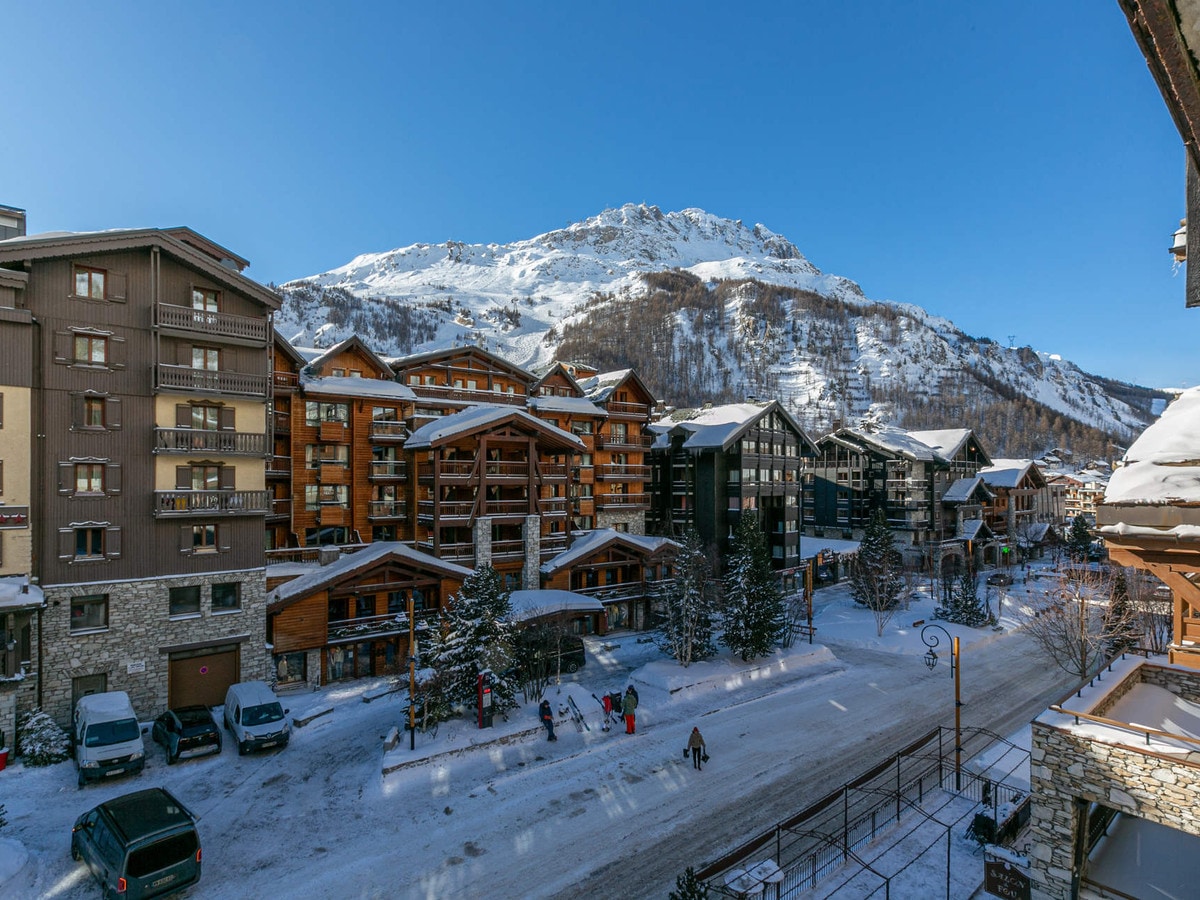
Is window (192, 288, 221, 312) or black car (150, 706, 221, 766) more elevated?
window (192, 288, 221, 312)

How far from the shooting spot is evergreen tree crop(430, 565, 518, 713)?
849 inches

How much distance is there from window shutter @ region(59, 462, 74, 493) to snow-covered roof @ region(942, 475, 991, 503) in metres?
64.2

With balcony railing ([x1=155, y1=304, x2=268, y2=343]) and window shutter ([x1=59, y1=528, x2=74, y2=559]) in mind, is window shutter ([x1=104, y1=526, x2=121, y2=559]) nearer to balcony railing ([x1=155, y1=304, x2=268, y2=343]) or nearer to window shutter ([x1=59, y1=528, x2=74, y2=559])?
window shutter ([x1=59, y1=528, x2=74, y2=559])

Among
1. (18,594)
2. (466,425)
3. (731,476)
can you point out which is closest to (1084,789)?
(466,425)

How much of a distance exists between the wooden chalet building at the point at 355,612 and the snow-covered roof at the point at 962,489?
49.9 meters

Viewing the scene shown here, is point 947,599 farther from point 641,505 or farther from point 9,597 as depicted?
point 9,597

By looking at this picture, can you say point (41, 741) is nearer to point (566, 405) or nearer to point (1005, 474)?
point (566, 405)

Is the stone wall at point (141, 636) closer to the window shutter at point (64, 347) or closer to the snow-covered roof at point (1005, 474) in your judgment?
the window shutter at point (64, 347)

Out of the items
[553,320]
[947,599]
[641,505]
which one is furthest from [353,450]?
[553,320]

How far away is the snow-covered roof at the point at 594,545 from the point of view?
1366 inches

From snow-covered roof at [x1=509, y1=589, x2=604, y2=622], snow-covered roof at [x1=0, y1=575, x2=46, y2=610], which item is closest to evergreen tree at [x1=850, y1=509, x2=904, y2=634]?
snow-covered roof at [x1=509, y1=589, x2=604, y2=622]

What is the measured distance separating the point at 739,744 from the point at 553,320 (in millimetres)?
176363

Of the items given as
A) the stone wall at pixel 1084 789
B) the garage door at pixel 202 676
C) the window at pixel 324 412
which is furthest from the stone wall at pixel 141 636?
the stone wall at pixel 1084 789

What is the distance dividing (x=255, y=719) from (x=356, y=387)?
17.3 metres
